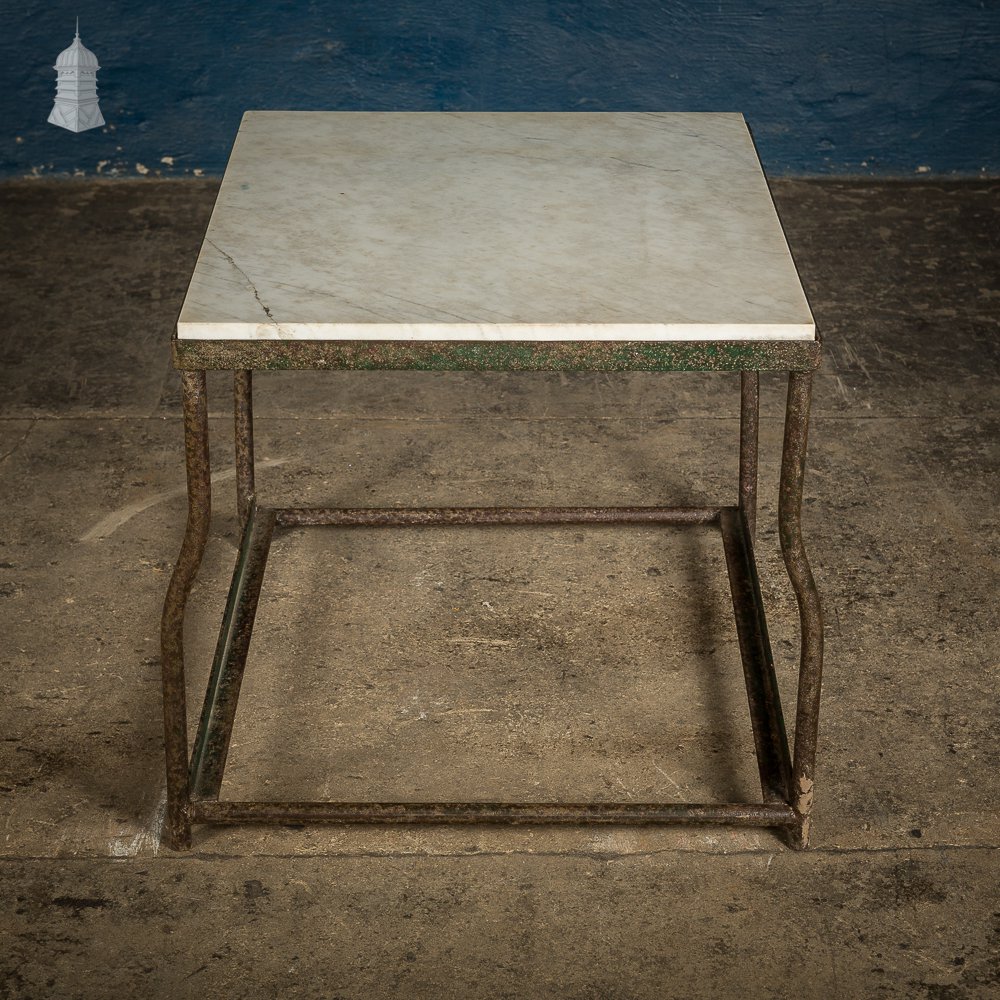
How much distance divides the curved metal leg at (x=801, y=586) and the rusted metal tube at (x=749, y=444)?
0.53 m

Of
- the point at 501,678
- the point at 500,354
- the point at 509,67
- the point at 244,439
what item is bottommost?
the point at 501,678

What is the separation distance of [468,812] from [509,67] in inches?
116

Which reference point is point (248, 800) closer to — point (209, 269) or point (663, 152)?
point (209, 269)

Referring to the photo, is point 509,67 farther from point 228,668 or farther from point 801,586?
point 801,586

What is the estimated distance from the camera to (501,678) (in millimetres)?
2320

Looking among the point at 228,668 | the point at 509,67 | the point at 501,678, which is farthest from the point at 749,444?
the point at 509,67

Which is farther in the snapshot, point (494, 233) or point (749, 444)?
point (749, 444)

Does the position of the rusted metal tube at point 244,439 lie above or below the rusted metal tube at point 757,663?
above

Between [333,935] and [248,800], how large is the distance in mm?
264

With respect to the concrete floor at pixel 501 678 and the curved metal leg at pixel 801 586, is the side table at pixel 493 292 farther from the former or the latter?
the concrete floor at pixel 501 678

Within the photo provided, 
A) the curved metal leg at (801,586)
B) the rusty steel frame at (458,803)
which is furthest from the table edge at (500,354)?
the curved metal leg at (801,586)

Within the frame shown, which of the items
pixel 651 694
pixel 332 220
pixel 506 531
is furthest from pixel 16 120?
pixel 651 694

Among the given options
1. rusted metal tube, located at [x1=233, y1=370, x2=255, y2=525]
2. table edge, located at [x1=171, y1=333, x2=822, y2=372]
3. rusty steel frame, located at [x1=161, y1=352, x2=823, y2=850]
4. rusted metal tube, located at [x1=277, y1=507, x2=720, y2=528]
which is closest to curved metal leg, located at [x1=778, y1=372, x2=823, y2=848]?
rusty steel frame, located at [x1=161, y1=352, x2=823, y2=850]

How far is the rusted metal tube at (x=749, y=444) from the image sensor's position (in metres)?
2.40
